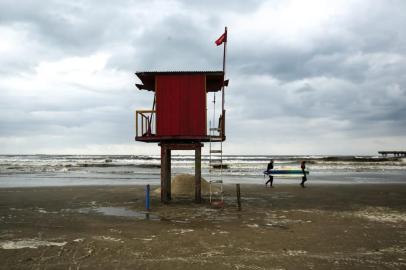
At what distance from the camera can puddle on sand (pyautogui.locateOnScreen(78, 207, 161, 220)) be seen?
15.6 m

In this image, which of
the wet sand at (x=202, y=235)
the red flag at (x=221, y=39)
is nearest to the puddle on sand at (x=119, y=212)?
the wet sand at (x=202, y=235)

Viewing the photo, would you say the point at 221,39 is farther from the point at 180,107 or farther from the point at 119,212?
the point at 119,212

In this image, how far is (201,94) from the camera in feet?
60.2

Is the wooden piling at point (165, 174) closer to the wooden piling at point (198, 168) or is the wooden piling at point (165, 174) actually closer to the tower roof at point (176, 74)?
the wooden piling at point (198, 168)

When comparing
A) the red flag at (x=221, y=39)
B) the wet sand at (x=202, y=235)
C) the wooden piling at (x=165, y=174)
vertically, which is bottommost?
the wet sand at (x=202, y=235)

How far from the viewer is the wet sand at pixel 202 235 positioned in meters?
8.85

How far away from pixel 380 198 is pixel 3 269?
69.4ft

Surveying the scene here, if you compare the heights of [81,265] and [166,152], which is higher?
[166,152]

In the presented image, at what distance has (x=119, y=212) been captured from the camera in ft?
55.0

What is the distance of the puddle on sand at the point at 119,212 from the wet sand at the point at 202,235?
1.7 inches

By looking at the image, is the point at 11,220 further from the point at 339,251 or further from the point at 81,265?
the point at 339,251

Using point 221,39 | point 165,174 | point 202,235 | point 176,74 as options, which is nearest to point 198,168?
point 165,174

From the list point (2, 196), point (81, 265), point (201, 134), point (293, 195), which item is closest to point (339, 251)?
point (81, 265)

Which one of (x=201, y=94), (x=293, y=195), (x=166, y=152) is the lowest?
(x=293, y=195)
